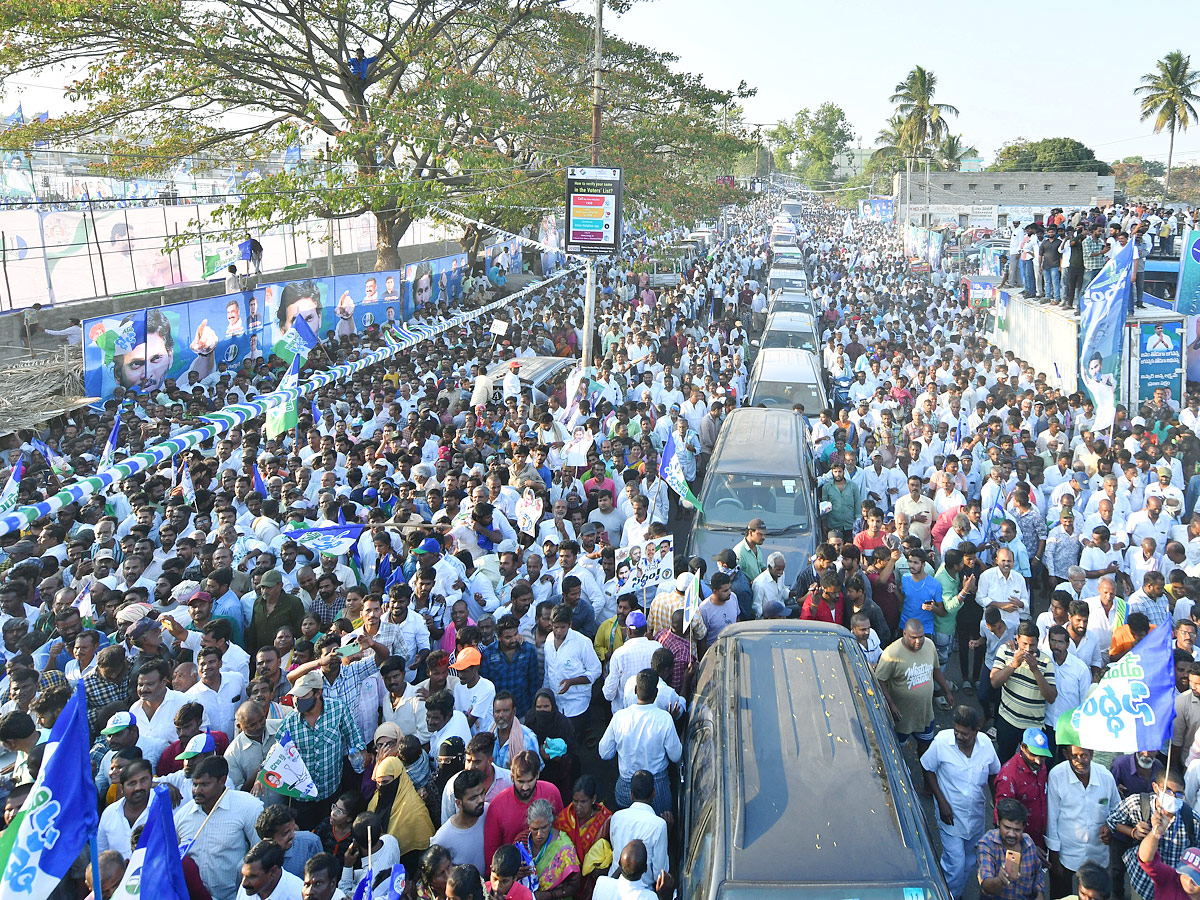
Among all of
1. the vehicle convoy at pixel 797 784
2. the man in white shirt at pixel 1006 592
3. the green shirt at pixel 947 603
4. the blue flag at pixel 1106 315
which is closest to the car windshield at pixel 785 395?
the blue flag at pixel 1106 315

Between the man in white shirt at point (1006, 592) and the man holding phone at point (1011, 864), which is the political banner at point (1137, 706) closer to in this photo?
the man holding phone at point (1011, 864)

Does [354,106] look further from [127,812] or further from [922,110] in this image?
[922,110]

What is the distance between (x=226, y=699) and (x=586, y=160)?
1942cm

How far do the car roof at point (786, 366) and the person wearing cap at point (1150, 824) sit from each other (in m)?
10.0

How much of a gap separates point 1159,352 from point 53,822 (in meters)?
14.6

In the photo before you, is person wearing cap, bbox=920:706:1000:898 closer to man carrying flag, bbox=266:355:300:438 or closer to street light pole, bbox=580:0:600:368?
man carrying flag, bbox=266:355:300:438

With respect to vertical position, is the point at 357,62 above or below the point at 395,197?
above

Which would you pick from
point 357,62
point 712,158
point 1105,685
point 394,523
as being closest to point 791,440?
point 394,523

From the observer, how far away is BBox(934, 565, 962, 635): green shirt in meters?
7.44

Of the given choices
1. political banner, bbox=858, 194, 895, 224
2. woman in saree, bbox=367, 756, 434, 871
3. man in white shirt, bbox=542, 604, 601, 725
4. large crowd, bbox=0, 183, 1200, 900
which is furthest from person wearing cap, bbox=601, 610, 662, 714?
political banner, bbox=858, 194, 895, 224

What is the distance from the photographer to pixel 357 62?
21.9 metres

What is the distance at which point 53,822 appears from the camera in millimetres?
3627

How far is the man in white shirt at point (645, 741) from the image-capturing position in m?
5.44

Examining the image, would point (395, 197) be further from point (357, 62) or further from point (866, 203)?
point (866, 203)
